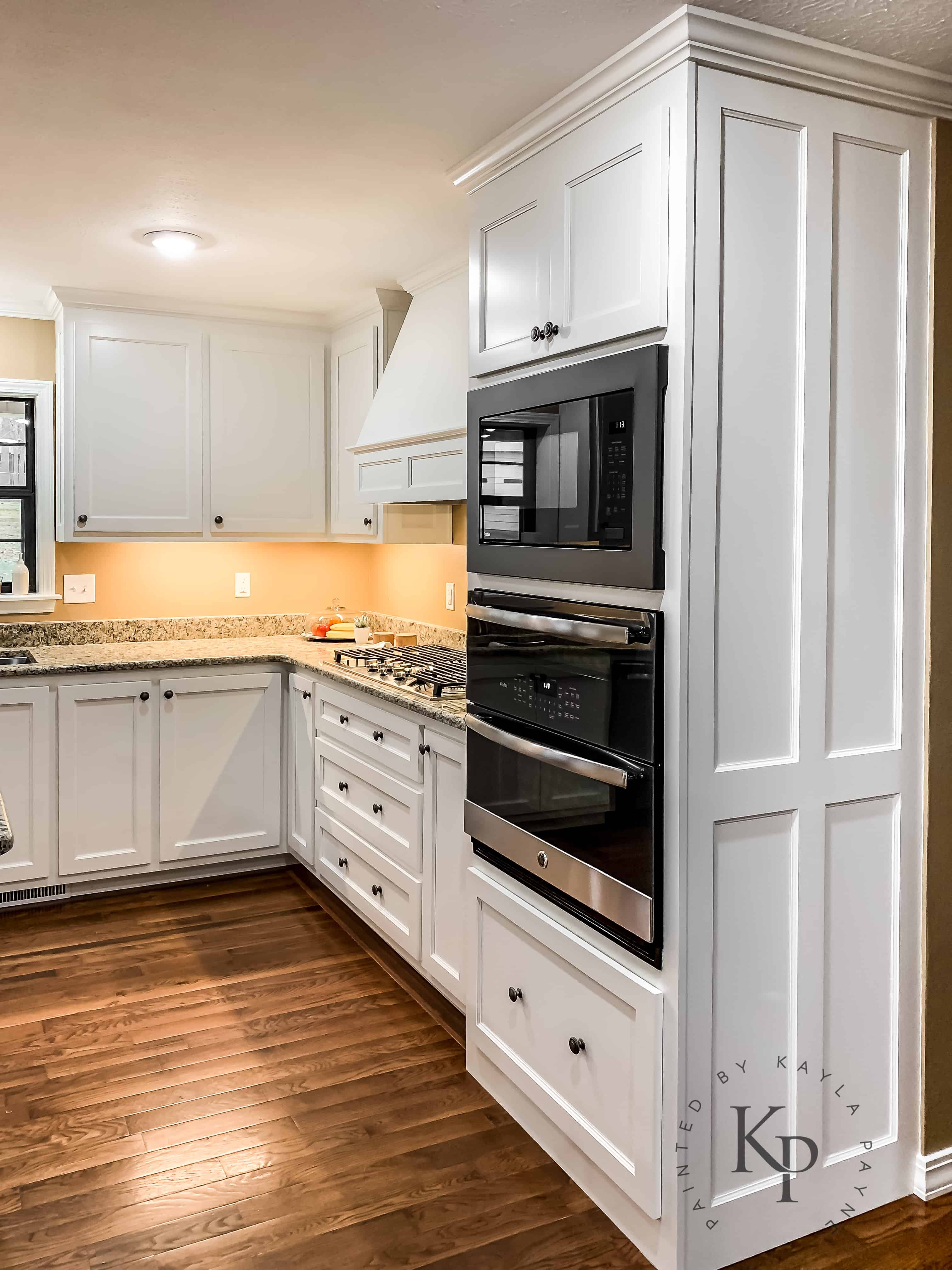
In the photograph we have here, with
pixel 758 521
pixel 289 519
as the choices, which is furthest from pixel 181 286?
pixel 758 521

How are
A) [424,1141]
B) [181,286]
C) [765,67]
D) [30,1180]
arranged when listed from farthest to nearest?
[181,286], [424,1141], [30,1180], [765,67]

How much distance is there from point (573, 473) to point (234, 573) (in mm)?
2878

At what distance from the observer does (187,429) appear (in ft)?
13.4

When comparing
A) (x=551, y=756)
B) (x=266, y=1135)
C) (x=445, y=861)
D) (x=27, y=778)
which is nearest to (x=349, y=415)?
(x=27, y=778)

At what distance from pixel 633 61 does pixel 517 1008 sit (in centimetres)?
202

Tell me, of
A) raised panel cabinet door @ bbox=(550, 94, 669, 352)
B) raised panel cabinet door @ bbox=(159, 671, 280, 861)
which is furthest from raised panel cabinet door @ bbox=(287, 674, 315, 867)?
raised panel cabinet door @ bbox=(550, 94, 669, 352)

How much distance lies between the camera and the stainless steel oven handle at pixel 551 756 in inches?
75.9

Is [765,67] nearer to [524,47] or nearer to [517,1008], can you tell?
[524,47]

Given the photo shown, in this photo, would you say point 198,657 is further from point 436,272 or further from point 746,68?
point 746,68

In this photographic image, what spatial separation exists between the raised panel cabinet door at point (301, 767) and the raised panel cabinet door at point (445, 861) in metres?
1.08

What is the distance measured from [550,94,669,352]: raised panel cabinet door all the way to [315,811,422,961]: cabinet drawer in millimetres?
1703

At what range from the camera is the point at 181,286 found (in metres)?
3.79

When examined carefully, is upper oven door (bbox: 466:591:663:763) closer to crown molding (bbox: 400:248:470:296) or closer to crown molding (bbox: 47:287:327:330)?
crown molding (bbox: 400:248:470:296)

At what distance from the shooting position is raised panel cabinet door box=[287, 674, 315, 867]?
3.86 metres
